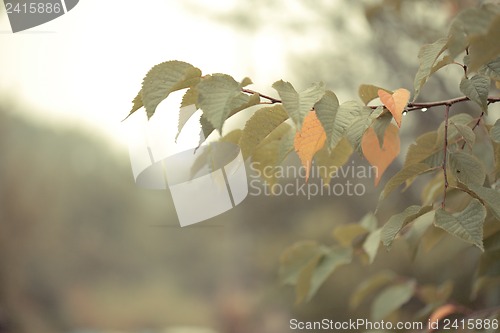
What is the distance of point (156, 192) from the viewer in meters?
1.36

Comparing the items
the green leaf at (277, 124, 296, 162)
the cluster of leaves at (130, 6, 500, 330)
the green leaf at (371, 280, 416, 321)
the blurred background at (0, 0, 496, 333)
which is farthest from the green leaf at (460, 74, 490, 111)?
the blurred background at (0, 0, 496, 333)

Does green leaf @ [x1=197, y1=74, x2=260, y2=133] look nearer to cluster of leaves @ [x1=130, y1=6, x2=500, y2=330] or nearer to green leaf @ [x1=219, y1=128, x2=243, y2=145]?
cluster of leaves @ [x1=130, y1=6, x2=500, y2=330]

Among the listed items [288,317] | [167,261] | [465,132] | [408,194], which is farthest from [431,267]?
[465,132]

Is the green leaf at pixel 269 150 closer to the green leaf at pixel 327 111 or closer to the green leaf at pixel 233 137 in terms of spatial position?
the green leaf at pixel 233 137

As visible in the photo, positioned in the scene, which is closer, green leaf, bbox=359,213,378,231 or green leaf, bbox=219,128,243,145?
green leaf, bbox=219,128,243,145

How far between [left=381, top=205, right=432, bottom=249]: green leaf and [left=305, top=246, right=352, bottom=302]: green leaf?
231mm

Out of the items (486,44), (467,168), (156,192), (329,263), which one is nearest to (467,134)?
(467,168)

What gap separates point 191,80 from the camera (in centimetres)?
33

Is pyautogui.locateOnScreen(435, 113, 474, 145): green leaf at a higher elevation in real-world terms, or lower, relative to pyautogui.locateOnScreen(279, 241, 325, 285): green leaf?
higher

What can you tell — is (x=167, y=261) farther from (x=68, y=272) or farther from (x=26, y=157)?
(x=26, y=157)

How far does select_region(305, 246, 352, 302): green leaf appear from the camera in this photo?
0.56 metres

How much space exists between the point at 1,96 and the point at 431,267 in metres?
0.98

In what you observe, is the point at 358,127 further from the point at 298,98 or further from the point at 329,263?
the point at 329,263

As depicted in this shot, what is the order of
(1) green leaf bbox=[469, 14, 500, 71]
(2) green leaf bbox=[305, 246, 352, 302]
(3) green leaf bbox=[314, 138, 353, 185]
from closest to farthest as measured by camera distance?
(1) green leaf bbox=[469, 14, 500, 71] → (3) green leaf bbox=[314, 138, 353, 185] → (2) green leaf bbox=[305, 246, 352, 302]
